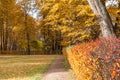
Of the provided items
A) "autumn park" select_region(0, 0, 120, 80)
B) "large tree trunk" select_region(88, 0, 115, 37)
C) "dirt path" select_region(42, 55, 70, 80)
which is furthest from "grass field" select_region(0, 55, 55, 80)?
"large tree trunk" select_region(88, 0, 115, 37)

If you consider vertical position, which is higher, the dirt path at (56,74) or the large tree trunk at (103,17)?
the large tree trunk at (103,17)

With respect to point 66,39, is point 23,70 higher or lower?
lower

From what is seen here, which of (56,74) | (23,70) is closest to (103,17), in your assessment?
(56,74)

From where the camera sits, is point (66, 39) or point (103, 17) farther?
point (66, 39)

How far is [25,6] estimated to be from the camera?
2199 inches

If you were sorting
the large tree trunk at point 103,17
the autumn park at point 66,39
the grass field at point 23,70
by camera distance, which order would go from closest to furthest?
the autumn park at point 66,39 < the grass field at point 23,70 < the large tree trunk at point 103,17

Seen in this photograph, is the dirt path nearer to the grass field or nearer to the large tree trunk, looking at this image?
the grass field

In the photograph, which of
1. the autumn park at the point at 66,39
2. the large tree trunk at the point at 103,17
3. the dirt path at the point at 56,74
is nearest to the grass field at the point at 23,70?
the autumn park at the point at 66,39

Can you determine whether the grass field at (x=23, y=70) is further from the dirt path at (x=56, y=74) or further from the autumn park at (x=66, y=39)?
the dirt path at (x=56, y=74)

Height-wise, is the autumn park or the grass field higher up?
the autumn park

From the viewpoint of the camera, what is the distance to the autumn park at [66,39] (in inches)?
237

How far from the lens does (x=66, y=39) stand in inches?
1366

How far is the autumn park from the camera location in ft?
19.8

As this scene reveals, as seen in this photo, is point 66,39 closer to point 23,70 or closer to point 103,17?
point 23,70
